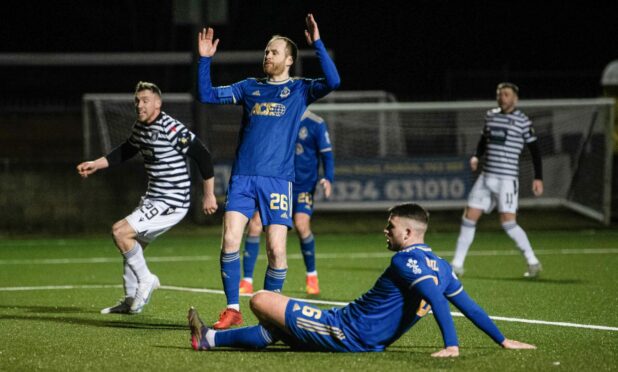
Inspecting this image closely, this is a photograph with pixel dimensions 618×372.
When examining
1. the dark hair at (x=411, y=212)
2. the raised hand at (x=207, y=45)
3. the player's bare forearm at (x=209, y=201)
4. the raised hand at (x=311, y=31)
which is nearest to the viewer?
the dark hair at (x=411, y=212)

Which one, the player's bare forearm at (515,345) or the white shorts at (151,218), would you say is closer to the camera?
the player's bare forearm at (515,345)

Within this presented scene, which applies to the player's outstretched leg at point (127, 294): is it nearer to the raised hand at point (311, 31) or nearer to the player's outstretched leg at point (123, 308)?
the player's outstretched leg at point (123, 308)

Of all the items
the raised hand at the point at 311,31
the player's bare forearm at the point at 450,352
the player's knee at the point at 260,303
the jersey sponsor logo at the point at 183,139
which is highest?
the raised hand at the point at 311,31

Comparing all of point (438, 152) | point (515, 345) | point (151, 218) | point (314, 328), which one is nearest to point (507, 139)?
point (151, 218)

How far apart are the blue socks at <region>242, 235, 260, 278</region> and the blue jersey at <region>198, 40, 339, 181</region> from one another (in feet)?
8.19

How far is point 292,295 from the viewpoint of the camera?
411 inches

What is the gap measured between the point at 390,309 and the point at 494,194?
5.75 metres

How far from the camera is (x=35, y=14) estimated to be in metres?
41.3

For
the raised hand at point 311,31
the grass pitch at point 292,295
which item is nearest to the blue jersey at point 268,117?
the raised hand at point 311,31

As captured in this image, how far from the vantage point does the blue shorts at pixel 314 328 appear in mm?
6566

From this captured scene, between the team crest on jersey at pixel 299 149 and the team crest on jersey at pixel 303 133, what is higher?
the team crest on jersey at pixel 303 133

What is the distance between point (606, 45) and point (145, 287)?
32.9 meters

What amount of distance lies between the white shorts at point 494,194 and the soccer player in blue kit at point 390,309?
5370mm

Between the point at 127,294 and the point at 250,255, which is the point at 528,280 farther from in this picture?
the point at 127,294
